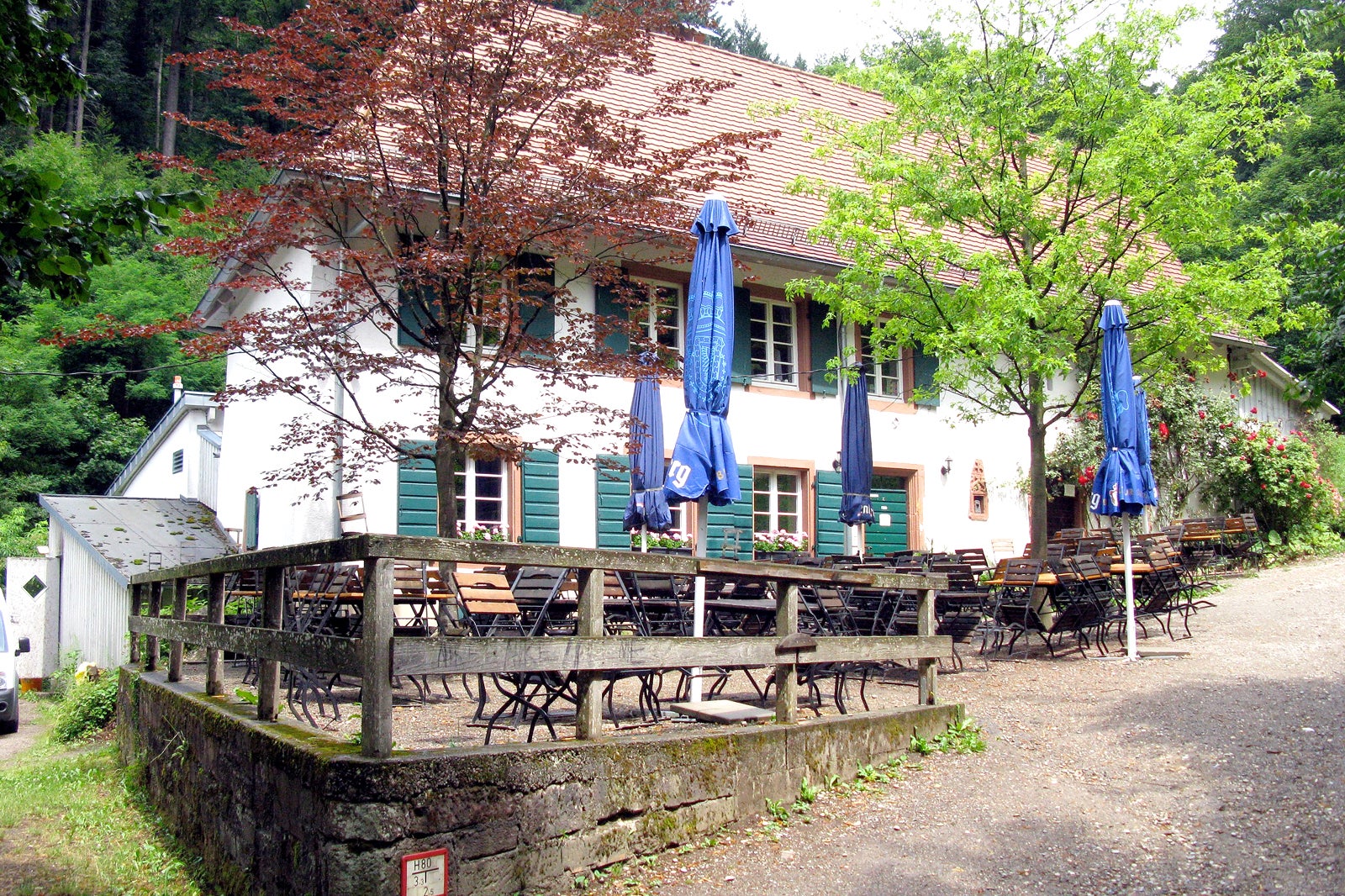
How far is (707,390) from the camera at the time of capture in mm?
7660

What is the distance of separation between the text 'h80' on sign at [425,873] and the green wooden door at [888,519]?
43.4ft

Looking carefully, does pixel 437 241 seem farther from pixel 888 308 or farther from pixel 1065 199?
pixel 1065 199

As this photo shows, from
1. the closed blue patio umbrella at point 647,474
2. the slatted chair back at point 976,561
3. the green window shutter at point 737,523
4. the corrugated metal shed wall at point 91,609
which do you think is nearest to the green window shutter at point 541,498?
the closed blue patio umbrella at point 647,474

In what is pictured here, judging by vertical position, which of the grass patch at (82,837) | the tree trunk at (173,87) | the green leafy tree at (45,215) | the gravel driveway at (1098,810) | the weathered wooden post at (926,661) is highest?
the tree trunk at (173,87)

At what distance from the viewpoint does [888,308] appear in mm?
12586

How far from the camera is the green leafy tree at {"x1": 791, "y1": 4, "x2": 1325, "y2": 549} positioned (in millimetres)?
11469

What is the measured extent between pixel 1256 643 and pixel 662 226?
6.69m

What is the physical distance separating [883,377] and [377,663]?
1418 centimetres

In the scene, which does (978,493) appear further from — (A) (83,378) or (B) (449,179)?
(A) (83,378)

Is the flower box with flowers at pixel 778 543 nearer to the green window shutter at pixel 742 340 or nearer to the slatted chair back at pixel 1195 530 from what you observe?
the green window shutter at pixel 742 340

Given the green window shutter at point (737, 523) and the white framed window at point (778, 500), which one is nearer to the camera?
the green window shutter at point (737, 523)

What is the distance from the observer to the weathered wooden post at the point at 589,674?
475 cm

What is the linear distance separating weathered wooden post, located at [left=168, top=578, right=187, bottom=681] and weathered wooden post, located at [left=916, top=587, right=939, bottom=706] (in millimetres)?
4515

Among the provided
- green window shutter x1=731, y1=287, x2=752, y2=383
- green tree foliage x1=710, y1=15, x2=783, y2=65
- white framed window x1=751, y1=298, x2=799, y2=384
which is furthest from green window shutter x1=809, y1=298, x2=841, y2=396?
green tree foliage x1=710, y1=15, x2=783, y2=65
